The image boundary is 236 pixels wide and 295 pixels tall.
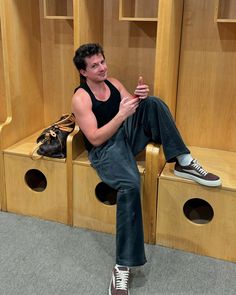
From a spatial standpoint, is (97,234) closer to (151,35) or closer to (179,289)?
(179,289)

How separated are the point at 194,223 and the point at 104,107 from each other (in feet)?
2.63

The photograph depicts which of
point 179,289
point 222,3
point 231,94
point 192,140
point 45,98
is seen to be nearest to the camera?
point 179,289

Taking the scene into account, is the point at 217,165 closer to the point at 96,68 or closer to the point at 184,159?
the point at 184,159

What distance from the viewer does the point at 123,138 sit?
2.04 meters

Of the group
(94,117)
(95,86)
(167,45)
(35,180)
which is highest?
(167,45)

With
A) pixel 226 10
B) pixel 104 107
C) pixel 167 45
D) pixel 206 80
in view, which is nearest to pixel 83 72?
pixel 104 107

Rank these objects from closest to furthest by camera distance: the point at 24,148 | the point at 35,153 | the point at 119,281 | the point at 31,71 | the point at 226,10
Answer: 1. the point at 119,281
2. the point at 226,10
3. the point at 35,153
4. the point at 24,148
5. the point at 31,71

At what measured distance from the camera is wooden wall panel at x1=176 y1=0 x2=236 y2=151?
86.5 inches

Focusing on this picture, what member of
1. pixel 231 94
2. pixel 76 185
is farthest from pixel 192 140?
pixel 76 185

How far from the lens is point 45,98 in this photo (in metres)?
2.73

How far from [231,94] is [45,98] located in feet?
4.29

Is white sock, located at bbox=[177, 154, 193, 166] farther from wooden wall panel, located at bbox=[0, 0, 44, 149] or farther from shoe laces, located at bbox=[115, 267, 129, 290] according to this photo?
wooden wall panel, located at bbox=[0, 0, 44, 149]

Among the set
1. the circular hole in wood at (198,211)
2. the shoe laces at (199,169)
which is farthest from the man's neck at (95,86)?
the circular hole in wood at (198,211)

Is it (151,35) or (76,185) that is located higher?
(151,35)
